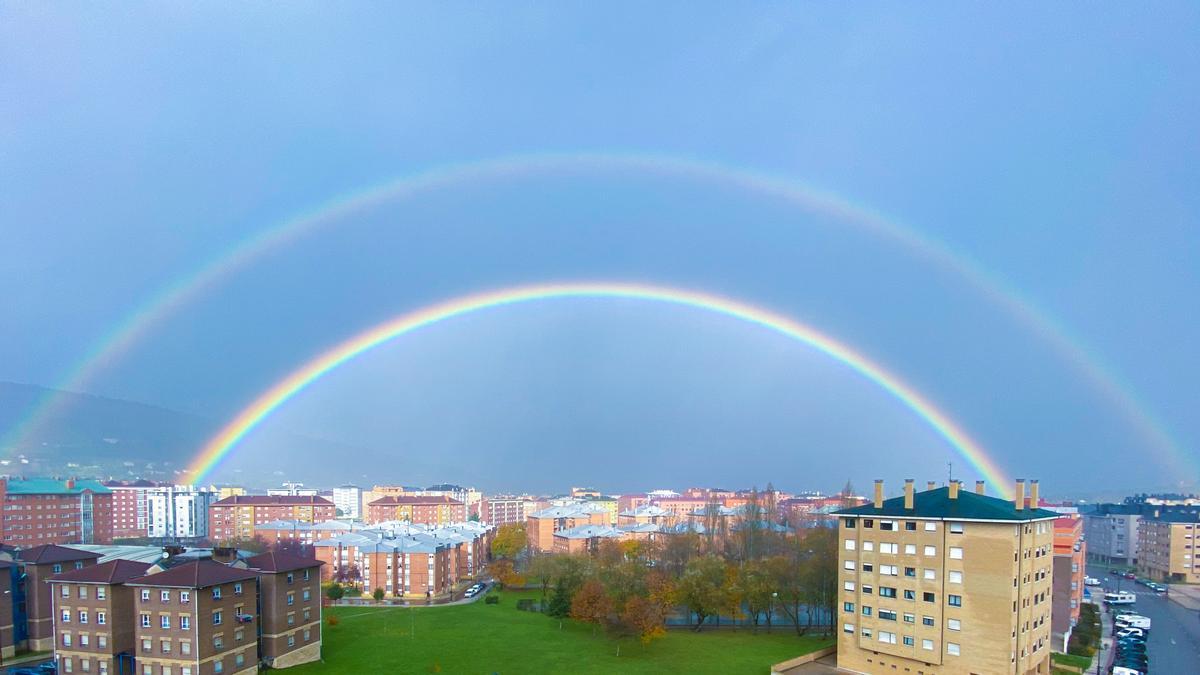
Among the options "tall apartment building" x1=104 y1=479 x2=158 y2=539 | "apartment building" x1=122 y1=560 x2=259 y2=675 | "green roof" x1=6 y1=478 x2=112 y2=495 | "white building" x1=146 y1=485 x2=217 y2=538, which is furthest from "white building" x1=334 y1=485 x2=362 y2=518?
"apartment building" x1=122 y1=560 x2=259 y2=675

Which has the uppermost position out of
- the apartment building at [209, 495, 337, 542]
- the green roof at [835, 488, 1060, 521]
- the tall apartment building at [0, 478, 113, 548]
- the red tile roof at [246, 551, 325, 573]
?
the green roof at [835, 488, 1060, 521]

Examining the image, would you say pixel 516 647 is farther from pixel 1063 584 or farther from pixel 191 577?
pixel 1063 584

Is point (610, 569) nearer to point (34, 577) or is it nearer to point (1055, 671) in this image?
point (1055, 671)

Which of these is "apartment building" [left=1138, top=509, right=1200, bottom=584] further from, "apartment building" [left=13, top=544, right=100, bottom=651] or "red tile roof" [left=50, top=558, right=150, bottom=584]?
"apartment building" [left=13, top=544, right=100, bottom=651]

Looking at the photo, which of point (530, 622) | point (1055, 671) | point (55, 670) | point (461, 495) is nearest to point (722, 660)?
point (530, 622)

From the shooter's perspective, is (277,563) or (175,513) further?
(175,513)

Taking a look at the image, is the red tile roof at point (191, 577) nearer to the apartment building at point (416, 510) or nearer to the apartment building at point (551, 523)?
the apartment building at point (551, 523)

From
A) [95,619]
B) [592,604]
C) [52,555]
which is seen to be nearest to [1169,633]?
[592,604]
